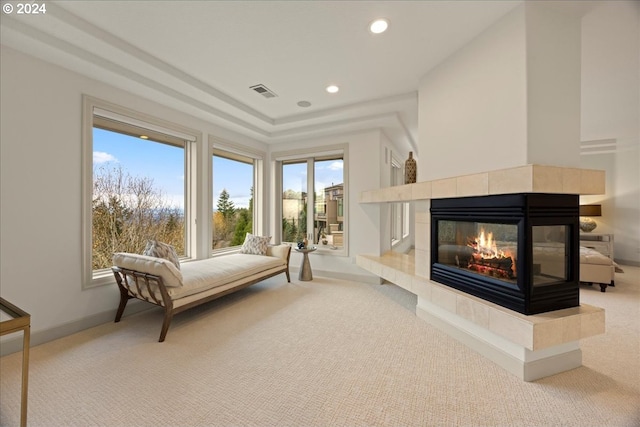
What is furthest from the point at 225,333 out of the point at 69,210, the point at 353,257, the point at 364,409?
the point at 353,257

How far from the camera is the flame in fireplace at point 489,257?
1991 millimetres

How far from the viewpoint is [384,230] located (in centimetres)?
438

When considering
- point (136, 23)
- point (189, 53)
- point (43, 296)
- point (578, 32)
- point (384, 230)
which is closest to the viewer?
point (578, 32)

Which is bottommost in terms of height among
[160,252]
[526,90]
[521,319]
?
[521,319]

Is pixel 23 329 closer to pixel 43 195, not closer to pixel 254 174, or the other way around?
pixel 43 195

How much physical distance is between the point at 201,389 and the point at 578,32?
3845mm

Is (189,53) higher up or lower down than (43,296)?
higher up

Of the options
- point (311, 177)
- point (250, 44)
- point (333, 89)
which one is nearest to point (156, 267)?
point (250, 44)

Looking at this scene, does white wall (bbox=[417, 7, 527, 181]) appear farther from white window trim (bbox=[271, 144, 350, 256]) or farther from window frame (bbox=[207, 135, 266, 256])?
window frame (bbox=[207, 135, 266, 256])

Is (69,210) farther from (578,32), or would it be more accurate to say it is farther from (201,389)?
(578,32)

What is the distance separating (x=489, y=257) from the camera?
217 cm

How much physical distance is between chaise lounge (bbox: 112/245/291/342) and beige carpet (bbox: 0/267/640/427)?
0.28m

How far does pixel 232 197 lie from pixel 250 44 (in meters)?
2.84

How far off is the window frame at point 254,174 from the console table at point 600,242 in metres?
6.96
